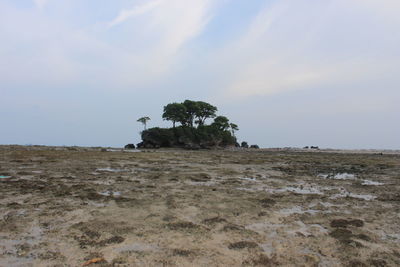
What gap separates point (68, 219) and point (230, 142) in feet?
211

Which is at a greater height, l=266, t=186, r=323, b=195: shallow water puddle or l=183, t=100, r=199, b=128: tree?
l=183, t=100, r=199, b=128: tree

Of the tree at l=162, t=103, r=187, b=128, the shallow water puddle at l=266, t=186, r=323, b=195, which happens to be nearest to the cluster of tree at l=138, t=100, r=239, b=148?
the tree at l=162, t=103, r=187, b=128

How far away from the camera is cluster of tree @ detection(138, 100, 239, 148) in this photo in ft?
199

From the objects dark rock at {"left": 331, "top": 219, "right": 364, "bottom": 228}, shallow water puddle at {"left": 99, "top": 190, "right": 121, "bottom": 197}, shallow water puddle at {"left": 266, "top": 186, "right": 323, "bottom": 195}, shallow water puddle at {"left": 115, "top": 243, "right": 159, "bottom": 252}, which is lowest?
dark rock at {"left": 331, "top": 219, "right": 364, "bottom": 228}

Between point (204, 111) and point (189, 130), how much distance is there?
36.3 ft

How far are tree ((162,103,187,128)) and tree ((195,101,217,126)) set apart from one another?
4.62 metres

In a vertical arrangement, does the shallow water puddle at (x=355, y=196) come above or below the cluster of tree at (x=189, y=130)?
below

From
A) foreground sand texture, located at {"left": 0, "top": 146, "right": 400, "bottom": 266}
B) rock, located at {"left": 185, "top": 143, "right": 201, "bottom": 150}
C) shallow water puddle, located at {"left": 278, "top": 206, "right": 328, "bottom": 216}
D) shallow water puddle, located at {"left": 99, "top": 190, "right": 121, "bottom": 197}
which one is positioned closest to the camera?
foreground sand texture, located at {"left": 0, "top": 146, "right": 400, "bottom": 266}

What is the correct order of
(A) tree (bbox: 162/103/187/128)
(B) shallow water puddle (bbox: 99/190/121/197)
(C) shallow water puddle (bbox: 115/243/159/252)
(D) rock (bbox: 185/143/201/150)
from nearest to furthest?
(C) shallow water puddle (bbox: 115/243/159/252) → (B) shallow water puddle (bbox: 99/190/121/197) → (D) rock (bbox: 185/143/201/150) → (A) tree (bbox: 162/103/187/128)

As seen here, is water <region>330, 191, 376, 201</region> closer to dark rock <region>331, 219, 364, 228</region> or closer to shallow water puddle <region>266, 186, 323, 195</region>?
shallow water puddle <region>266, 186, 323, 195</region>

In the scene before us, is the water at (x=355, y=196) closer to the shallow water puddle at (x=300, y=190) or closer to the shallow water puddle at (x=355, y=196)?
the shallow water puddle at (x=355, y=196)

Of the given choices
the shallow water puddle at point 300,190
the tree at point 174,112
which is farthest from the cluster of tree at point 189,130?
the shallow water puddle at point 300,190

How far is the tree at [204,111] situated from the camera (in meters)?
69.1

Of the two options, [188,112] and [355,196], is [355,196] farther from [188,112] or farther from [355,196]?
[188,112]
